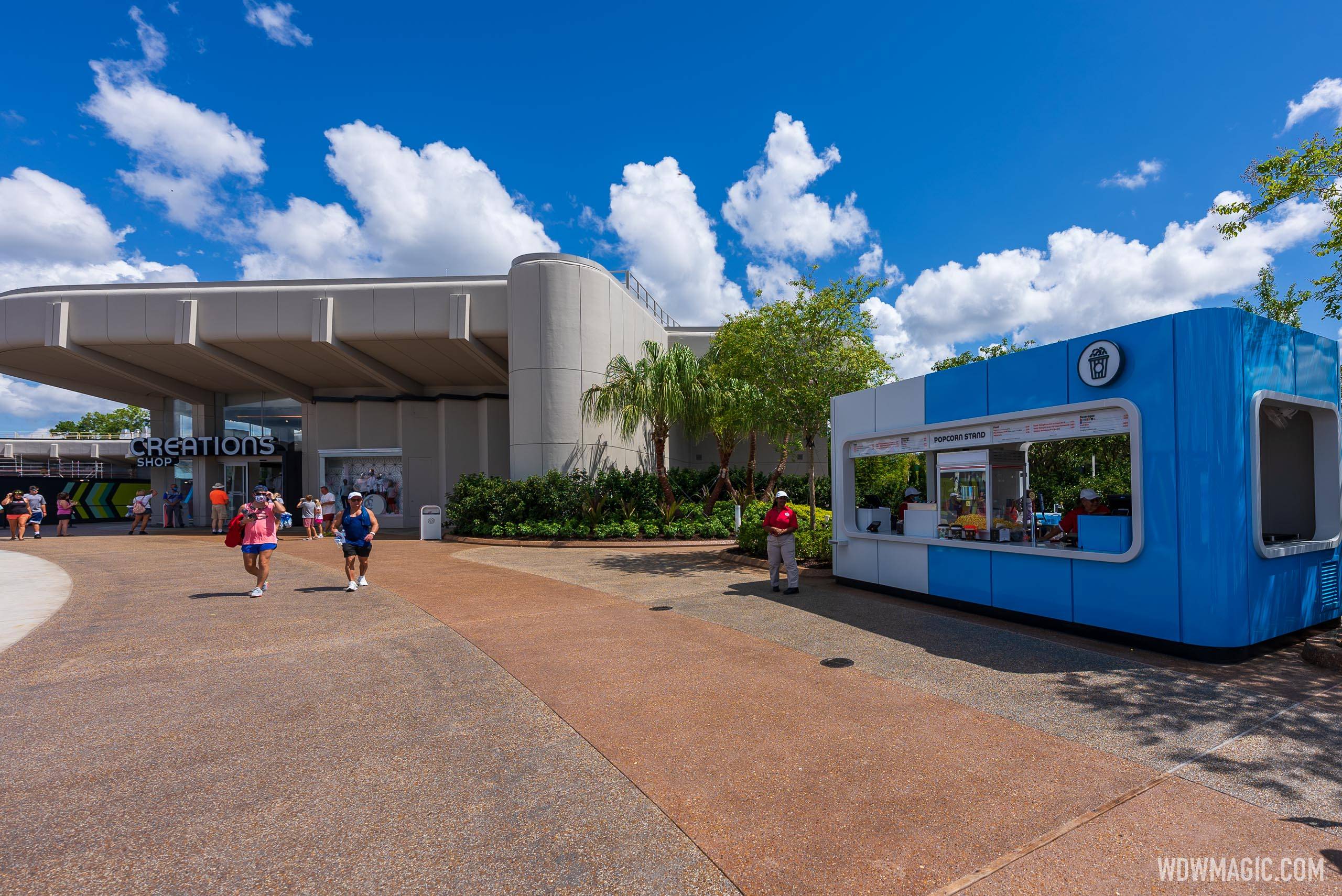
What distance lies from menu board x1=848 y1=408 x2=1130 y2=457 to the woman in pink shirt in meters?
9.42

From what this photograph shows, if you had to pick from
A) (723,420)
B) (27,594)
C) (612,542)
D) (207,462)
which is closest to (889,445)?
(723,420)

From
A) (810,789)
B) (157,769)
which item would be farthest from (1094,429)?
(157,769)

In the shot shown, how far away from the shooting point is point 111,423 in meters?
67.3

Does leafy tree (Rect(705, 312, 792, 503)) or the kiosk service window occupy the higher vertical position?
leafy tree (Rect(705, 312, 792, 503))

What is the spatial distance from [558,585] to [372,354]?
15.7m

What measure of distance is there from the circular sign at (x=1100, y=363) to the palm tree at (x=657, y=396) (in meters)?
11.1

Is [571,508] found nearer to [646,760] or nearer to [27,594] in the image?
[27,594]

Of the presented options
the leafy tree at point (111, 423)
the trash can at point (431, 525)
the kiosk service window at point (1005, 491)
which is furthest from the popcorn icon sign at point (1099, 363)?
the leafy tree at point (111, 423)

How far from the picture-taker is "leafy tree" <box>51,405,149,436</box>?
2586 inches

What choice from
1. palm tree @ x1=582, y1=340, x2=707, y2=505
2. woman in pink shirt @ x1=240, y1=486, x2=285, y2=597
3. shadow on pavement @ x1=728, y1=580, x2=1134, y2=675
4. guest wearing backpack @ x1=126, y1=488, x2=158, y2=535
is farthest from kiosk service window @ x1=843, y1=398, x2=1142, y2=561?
guest wearing backpack @ x1=126, y1=488, x2=158, y2=535

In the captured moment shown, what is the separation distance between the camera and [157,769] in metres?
3.85

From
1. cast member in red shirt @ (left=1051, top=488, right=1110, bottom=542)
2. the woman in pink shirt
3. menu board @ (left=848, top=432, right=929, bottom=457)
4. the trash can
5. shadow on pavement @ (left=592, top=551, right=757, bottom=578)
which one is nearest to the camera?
cast member in red shirt @ (left=1051, top=488, right=1110, bottom=542)

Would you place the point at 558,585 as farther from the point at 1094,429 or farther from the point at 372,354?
the point at 372,354

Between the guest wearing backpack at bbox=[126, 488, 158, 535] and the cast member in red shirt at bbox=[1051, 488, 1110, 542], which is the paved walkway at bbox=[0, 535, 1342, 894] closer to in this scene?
the cast member in red shirt at bbox=[1051, 488, 1110, 542]
